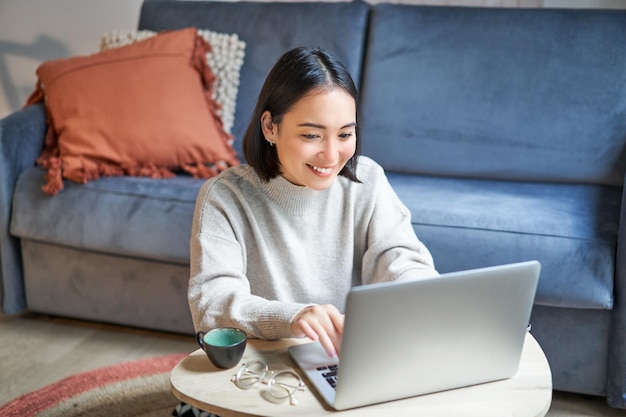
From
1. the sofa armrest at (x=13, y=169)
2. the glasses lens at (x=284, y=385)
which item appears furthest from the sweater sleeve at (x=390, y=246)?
the sofa armrest at (x=13, y=169)

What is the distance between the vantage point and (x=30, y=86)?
128 inches

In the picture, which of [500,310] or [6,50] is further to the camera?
[6,50]

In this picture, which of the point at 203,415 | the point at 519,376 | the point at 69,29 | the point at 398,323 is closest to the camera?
the point at 398,323

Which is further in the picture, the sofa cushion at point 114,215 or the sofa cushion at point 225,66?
the sofa cushion at point 225,66

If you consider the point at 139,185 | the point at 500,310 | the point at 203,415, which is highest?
the point at 500,310

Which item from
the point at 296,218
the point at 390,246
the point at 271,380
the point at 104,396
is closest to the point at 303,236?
the point at 296,218

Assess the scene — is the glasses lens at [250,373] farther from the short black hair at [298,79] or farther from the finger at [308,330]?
the short black hair at [298,79]

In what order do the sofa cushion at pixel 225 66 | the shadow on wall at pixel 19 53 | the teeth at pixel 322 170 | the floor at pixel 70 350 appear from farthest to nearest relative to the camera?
the shadow on wall at pixel 19 53 < the sofa cushion at pixel 225 66 < the floor at pixel 70 350 < the teeth at pixel 322 170

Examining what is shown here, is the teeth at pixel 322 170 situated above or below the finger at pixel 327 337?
above

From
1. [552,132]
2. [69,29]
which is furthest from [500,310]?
[69,29]

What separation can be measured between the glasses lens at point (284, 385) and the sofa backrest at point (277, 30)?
1.38 meters

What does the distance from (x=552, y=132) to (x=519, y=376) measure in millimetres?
1241

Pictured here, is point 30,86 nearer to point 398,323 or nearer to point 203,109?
point 203,109

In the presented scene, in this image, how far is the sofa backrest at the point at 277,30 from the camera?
244 centimetres
